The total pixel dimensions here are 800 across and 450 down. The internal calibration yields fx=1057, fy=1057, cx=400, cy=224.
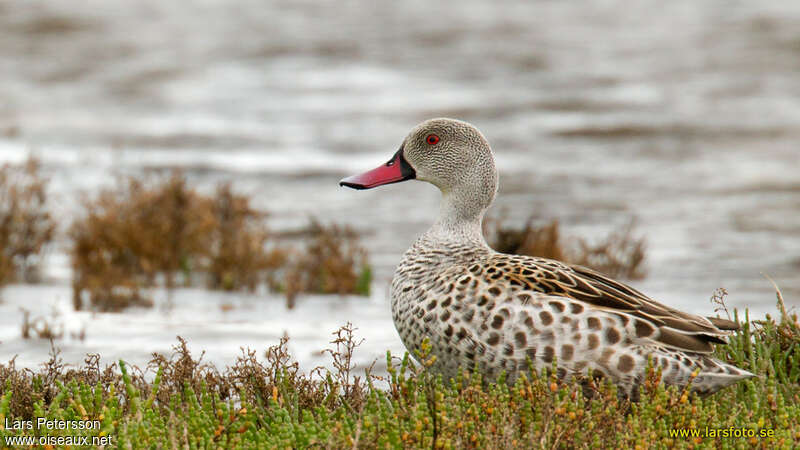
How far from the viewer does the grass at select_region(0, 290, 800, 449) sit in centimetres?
389

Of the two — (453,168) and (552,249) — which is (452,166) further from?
(552,249)

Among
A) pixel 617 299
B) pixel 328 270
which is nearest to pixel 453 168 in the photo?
pixel 617 299

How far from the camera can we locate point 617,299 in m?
4.69

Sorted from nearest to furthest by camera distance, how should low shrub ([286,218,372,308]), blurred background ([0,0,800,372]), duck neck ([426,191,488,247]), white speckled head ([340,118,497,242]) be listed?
duck neck ([426,191,488,247])
white speckled head ([340,118,497,242])
blurred background ([0,0,800,372])
low shrub ([286,218,372,308])

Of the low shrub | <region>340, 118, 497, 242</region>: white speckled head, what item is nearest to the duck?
<region>340, 118, 497, 242</region>: white speckled head

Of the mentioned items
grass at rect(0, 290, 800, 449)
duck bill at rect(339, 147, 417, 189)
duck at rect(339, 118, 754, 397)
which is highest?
duck bill at rect(339, 147, 417, 189)

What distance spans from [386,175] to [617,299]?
1.72 metres

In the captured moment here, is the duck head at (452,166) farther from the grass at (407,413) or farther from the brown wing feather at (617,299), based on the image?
the grass at (407,413)

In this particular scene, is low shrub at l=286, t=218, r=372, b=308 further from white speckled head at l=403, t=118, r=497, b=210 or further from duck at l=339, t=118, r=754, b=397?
duck at l=339, t=118, r=754, b=397

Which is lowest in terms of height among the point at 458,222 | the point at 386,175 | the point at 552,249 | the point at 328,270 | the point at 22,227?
Answer: the point at 328,270

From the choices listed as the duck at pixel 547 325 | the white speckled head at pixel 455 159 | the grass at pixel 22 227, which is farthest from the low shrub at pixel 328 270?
the duck at pixel 547 325

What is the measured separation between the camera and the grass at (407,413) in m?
3.89

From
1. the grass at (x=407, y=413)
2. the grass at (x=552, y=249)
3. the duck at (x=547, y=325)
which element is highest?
the grass at (x=552, y=249)

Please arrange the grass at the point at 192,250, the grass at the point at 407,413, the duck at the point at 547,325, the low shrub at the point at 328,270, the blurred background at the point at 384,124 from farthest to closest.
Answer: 1. the grass at the point at 192,250
2. the low shrub at the point at 328,270
3. the blurred background at the point at 384,124
4. the duck at the point at 547,325
5. the grass at the point at 407,413
